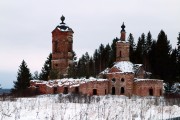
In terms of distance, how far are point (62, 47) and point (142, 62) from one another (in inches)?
443

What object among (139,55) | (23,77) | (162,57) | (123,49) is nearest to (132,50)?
(139,55)

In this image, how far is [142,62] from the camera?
2133 inches

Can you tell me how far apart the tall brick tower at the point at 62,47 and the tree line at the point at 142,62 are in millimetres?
1166

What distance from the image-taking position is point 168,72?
51.3 meters

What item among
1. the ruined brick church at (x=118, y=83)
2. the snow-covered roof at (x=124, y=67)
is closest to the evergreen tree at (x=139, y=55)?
the ruined brick church at (x=118, y=83)

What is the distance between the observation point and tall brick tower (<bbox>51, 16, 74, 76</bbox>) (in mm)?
50156

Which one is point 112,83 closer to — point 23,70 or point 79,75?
point 79,75

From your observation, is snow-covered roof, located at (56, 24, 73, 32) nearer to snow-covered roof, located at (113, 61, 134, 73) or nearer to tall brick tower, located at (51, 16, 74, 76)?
tall brick tower, located at (51, 16, 74, 76)

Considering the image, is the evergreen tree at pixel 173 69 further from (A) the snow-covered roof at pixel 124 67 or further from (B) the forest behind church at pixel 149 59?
(A) the snow-covered roof at pixel 124 67

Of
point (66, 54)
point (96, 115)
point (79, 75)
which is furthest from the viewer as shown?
point (66, 54)

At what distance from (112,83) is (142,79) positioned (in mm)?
3280

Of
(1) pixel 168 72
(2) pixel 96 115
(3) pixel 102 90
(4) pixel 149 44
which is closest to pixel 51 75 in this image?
(3) pixel 102 90

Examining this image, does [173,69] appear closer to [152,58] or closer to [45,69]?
[152,58]

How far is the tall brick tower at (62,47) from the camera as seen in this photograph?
50.2 m
